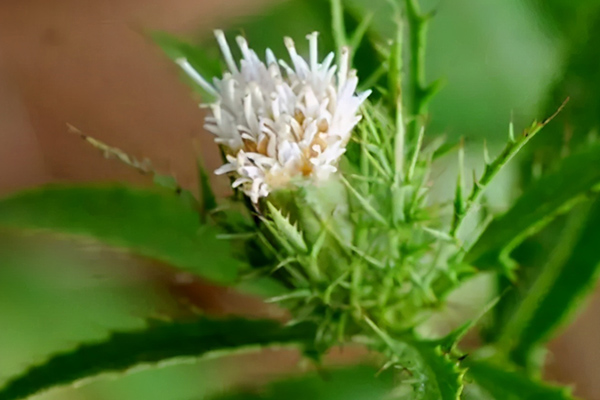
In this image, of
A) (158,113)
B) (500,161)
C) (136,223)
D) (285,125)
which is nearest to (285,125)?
(285,125)

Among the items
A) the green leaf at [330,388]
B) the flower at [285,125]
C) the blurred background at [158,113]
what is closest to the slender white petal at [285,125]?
the flower at [285,125]

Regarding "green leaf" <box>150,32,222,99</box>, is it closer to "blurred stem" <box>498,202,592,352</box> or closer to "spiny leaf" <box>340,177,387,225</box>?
"spiny leaf" <box>340,177,387,225</box>

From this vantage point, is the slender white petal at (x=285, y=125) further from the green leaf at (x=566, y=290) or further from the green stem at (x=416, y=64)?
the green leaf at (x=566, y=290)

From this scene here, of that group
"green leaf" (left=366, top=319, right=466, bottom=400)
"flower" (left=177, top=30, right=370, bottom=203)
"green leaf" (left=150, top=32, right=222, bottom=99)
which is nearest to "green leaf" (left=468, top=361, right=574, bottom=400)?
"green leaf" (left=366, top=319, right=466, bottom=400)

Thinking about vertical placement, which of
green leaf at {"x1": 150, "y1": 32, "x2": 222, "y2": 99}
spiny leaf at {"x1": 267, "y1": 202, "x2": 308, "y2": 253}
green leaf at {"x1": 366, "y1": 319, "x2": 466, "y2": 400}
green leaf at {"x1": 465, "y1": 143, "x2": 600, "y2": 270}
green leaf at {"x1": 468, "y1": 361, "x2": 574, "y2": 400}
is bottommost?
green leaf at {"x1": 468, "y1": 361, "x2": 574, "y2": 400}

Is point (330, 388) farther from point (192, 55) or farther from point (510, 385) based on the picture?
point (192, 55)
